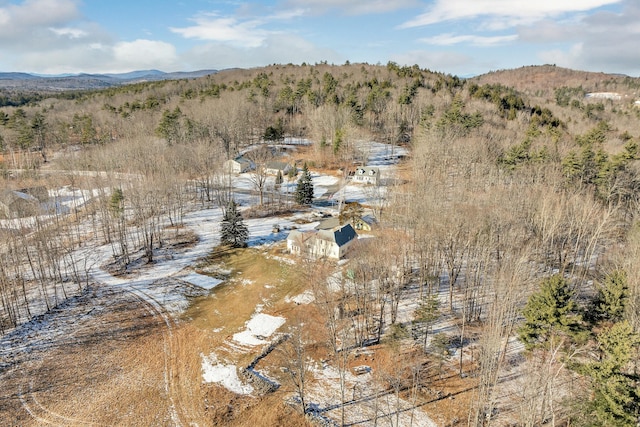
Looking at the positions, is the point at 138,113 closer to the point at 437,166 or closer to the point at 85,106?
the point at 85,106

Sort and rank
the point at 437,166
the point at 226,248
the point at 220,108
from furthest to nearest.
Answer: the point at 220,108 < the point at 437,166 < the point at 226,248

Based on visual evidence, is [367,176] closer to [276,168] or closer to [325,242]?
[276,168]

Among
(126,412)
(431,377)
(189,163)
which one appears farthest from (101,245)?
(431,377)

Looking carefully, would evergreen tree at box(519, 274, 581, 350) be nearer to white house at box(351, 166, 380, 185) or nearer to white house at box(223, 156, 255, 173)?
white house at box(351, 166, 380, 185)

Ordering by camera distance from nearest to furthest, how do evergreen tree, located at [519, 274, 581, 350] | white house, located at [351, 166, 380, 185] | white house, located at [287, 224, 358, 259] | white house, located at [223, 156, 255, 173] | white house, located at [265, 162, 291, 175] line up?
evergreen tree, located at [519, 274, 581, 350] < white house, located at [287, 224, 358, 259] < white house, located at [351, 166, 380, 185] < white house, located at [265, 162, 291, 175] < white house, located at [223, 156, 255, 173]

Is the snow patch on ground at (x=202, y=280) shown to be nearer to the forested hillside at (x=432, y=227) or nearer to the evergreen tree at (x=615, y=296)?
the forested hillside at (x=432, y=227)

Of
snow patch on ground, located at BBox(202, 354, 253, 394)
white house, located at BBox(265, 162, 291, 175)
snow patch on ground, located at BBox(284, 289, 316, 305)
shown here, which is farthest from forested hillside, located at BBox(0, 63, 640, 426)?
white house, located at BBox(265, 162, 291, 175)
